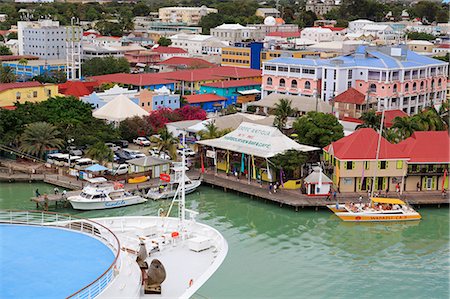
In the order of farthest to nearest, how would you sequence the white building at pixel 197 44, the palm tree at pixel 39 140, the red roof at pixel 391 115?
the white building at pixel 197 44 < the red roof at pixel 391 115 < the palm tree at pixel 39 140

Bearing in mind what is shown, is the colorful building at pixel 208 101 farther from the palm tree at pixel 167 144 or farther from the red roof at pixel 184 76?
the palm tree at pixel 167 144

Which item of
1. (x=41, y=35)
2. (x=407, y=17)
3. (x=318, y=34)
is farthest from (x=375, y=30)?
(x=41, y=35)

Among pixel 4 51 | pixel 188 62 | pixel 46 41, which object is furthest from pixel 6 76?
pixel 4 51

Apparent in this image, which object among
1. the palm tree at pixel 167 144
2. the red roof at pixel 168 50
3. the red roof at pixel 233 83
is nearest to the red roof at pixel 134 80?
the red roof at pixel 233 83

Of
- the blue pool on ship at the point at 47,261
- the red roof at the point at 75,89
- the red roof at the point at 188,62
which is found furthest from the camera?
the red roof at the point at 188,62

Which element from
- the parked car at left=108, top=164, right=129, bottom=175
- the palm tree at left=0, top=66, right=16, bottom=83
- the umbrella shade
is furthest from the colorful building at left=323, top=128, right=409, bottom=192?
the palm tree at left=0, top=66, right=16, bottom=83

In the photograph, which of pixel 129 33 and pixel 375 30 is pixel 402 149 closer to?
pixel 375 30
